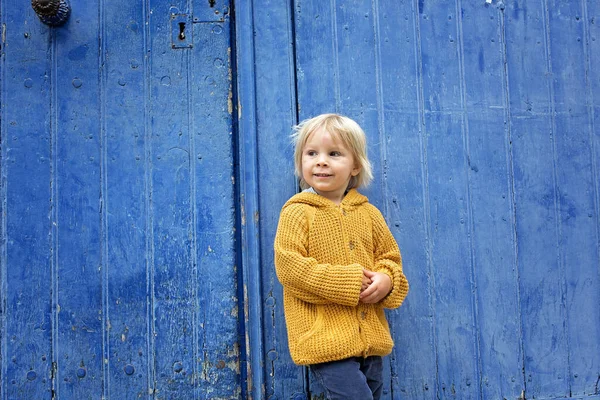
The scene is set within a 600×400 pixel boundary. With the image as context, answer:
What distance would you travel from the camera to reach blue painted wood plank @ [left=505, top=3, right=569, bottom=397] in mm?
2045

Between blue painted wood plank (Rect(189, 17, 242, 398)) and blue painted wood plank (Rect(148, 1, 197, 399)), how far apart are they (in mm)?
27

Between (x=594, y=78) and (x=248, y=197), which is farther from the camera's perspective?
(x=594, y=78)

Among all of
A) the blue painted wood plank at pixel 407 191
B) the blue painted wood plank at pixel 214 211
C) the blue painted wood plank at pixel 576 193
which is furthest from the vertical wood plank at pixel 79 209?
the blue painted wood plank at pixel 576 193

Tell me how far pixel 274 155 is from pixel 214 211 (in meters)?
0.28

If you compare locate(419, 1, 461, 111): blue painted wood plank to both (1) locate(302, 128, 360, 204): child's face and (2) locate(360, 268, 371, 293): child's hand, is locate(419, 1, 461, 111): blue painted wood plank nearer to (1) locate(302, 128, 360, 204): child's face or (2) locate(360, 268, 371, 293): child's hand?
(1) locate(302, 128, 360, 204): child's face

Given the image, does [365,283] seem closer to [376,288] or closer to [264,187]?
[376,288]

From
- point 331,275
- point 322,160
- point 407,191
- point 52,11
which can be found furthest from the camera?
point 407,191

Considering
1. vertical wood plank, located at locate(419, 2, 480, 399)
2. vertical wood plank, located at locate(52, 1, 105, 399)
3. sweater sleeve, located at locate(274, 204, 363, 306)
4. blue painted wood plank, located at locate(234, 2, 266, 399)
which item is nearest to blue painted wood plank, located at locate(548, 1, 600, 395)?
vertical wood plank, located at locate(419, 2, 480, 399)

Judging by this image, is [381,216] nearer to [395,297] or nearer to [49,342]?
[395,297]

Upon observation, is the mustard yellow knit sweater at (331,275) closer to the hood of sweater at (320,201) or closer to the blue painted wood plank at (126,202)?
the hood of sweater at (320,201)

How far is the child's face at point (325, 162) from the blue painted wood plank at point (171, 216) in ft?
1.54

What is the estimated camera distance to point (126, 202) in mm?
1938

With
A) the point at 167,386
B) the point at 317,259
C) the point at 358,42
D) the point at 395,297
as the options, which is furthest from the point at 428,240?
the point at 167,386

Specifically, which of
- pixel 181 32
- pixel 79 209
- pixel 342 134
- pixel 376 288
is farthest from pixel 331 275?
pixel 181 32
